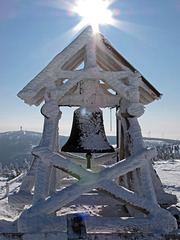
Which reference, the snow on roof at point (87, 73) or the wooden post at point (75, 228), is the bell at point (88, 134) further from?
the wooden post at point (75, 228)

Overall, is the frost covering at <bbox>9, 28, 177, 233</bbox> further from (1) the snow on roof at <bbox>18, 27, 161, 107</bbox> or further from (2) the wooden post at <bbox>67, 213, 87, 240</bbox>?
(2) the wooden post at <bbox>67, 213, 87, 240</bbox>

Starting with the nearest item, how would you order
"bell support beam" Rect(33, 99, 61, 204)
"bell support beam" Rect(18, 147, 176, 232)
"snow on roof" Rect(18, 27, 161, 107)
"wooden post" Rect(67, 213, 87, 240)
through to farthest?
"wooden post" Rect(67, 213, 87, 240) < "bell support beam" Rect(18, 147, 176, 232) < "bell support beam" Rect(33, 99, 61, 204) < "snow on roof" Rect(18, 27, 161, 107)

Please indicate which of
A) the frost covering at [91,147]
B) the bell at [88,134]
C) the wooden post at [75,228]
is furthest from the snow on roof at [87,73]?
the wooden post at [75,228]

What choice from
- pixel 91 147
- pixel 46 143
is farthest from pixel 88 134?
pixel 46 143

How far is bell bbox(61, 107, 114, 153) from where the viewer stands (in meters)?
3.73

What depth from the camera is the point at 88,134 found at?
3.96 m

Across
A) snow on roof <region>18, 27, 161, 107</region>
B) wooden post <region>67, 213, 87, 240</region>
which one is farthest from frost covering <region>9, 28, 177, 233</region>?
wooden post <region>67, 213, 87, 240</region>

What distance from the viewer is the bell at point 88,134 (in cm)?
373

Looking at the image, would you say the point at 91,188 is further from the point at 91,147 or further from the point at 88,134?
the point at 88,134

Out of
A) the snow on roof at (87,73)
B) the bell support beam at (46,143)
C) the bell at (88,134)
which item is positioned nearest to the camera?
the bell support beam at (46,143)

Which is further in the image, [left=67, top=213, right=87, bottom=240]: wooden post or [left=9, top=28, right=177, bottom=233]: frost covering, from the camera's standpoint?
[left=9, top=28, right=177, bottom=233]: frost covering

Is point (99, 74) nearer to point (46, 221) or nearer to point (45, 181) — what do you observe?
point (45, 181)

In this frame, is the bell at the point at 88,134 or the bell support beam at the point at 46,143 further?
the bell at the point at 88,134

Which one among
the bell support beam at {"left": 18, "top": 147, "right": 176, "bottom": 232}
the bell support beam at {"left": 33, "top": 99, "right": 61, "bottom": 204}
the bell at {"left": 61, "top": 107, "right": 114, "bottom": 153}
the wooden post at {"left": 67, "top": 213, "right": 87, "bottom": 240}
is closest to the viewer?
the wooden post at {"left": 67, "top": 213, "right": 87, "bottom": 240}
